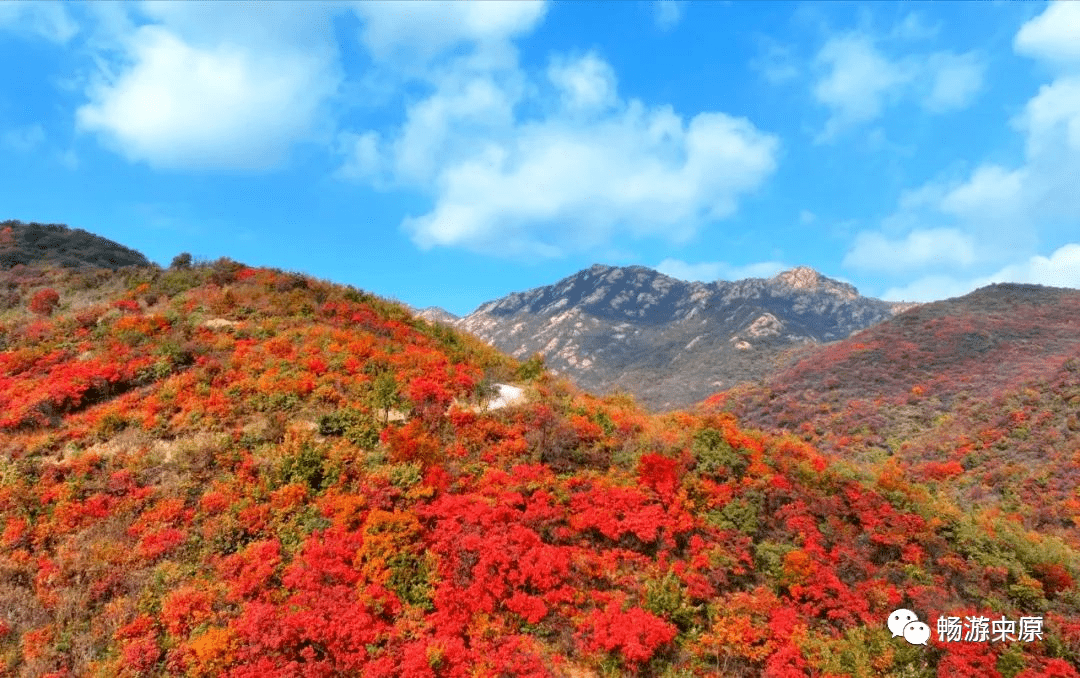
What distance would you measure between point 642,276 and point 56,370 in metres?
183

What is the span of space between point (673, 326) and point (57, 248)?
130m

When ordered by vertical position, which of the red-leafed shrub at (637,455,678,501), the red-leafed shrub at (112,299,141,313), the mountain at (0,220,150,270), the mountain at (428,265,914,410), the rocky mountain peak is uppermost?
the rocky mountain peak

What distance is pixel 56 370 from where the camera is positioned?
1852 cm

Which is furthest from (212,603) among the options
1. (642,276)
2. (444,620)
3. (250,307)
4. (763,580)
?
(642,276)

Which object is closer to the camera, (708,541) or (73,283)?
(708,541)

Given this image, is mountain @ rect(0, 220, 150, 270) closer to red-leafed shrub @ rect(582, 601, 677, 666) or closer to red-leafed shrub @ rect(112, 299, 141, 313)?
red-leafed shrub @ rect(112, 299, 141, 313)

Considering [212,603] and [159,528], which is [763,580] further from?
[159,528]

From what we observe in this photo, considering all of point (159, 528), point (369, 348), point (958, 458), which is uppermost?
point (369, 348)

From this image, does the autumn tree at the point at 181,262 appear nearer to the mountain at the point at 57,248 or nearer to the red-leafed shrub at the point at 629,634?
the mountain at the point at 57,248

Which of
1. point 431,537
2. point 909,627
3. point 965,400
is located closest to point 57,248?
point 431,537

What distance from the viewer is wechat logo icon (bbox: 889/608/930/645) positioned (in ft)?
35.8

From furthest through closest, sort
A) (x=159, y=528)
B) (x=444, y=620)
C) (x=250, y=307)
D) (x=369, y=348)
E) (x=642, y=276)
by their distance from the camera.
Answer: (x=642, y=276) → (x=250, y=307) → (x=369, y=348) → (x=159, y=528) → (x=444, y=620)

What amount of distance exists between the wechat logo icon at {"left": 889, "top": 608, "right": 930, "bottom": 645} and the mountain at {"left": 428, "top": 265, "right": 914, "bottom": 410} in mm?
71392

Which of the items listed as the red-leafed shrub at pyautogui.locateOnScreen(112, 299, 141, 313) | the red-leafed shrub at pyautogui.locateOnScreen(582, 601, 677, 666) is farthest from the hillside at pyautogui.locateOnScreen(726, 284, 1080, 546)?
the red-leafed shrub at pyautogui.locateOnScreen(112, 299, 141, 313)
